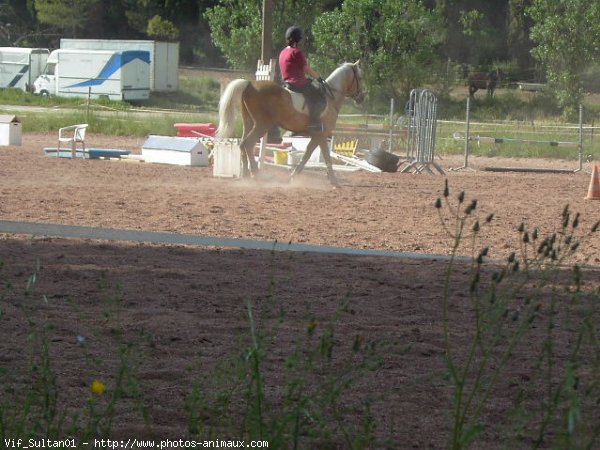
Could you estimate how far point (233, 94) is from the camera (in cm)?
1728

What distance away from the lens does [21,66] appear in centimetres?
5359

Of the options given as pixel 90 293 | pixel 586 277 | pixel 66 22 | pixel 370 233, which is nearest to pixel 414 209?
pixel 370 233

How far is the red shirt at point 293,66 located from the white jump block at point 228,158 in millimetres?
1578

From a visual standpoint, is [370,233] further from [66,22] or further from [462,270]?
[66,22]

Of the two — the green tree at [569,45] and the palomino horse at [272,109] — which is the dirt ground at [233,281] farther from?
the green tree at [569,45]

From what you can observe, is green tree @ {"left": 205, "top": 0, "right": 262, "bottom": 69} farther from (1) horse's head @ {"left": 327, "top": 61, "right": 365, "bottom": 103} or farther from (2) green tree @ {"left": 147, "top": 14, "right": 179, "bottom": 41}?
(1) horse's head @ {"left": 327, "top": 61, "right": 365, "bottom": 103}

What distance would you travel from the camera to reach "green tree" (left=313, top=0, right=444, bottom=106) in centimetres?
4859

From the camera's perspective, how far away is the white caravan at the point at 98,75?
4978 cm

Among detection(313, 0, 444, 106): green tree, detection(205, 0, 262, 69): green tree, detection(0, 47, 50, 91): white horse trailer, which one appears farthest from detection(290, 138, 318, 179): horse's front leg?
detection(0, 47, 50, 91): white horse trailer

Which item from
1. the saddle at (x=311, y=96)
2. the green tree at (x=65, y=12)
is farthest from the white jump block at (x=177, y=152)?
the green tree at (x=65, y=12)

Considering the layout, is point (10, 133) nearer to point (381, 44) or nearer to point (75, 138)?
point (75, 138)

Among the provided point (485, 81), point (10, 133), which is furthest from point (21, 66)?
point (10, 133)

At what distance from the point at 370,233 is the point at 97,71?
40.1 metres

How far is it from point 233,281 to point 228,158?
10.3 metres
